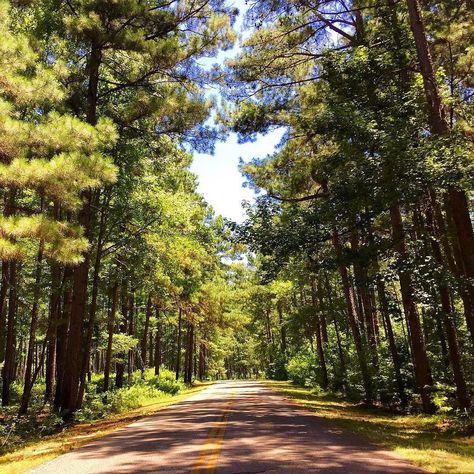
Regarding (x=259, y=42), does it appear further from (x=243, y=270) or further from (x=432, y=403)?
(x=243, y=270)

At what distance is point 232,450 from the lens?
7898 millimetres

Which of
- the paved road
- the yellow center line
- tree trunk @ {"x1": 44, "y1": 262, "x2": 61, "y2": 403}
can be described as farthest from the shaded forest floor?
tree trunk @ {"x1": 44, "y1": 262, "x2": 61, "y2": 403}

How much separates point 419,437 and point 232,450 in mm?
4513

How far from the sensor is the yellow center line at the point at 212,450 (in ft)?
21.5

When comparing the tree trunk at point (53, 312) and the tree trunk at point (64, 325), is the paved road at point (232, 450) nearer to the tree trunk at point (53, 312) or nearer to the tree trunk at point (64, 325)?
the tree trunk at point (64, 325)

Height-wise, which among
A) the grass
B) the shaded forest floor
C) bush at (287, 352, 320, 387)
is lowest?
the shaded forest floor

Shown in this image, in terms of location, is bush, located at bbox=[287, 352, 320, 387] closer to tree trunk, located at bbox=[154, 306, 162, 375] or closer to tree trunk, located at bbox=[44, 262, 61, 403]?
tree trunk, located at bbox=[154, 306, 162, 375]

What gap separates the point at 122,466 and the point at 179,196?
561 inches

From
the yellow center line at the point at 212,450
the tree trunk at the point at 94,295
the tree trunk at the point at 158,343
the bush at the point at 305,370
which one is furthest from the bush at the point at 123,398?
the bush at the point at 305,370

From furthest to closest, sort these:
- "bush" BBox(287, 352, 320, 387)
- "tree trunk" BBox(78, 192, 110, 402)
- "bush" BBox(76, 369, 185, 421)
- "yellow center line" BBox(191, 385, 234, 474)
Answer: "bush" BBox(287, 352, 320, 387), "tree trunk" BBox(78, 192, 110, 402), "bush" BBox(76, 369, 185, 421), "yellow center line" BBox(191, 385, 234, 474)

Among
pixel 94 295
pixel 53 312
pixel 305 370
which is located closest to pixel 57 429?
pixel 94 295

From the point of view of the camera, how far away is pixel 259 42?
47.5 feet

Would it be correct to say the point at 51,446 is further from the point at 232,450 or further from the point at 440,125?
the point at 440,125

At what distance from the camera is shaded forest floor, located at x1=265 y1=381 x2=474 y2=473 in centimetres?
681
